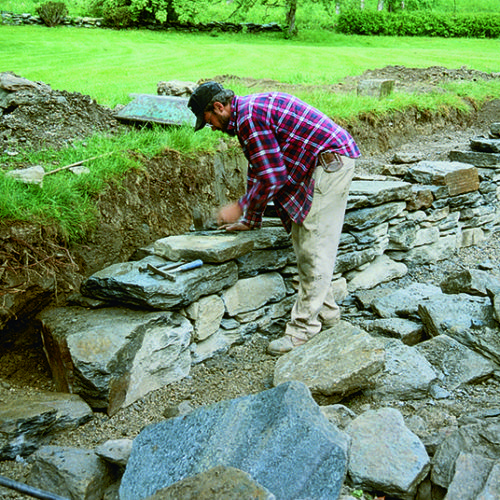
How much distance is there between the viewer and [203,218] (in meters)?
5.93

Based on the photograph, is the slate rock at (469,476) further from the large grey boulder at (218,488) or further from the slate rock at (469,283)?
the slate rock at (469,283)

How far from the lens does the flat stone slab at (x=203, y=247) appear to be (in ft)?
16.4

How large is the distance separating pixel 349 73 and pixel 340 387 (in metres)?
9.88

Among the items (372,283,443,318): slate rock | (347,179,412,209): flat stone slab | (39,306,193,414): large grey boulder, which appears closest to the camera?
(39,306,193,414): large grey boulder

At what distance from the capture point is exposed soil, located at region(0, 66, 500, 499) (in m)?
4.45

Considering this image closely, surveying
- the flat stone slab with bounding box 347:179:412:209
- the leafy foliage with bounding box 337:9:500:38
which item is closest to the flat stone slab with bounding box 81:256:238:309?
the flat stone slab with bounding box 347:179:412:209

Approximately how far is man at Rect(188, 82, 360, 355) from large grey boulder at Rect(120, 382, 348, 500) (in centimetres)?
189

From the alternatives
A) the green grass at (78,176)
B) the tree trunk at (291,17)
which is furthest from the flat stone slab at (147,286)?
the tree trunk at (291,17)

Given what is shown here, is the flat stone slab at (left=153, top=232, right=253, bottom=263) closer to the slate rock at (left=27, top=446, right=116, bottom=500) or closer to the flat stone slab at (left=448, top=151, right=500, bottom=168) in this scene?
the slate rock at (left=27, top=446, right=116, bottom=500)

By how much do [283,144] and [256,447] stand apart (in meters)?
2.49

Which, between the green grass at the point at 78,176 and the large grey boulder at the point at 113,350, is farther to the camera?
the green grass at the point at 78,176

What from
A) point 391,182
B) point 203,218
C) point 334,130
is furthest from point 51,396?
point 391,182

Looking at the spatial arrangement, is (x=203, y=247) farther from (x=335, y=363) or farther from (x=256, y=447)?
(x=256, y=447)

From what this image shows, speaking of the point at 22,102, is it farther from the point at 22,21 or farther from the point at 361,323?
Answer: the point at 22,21
